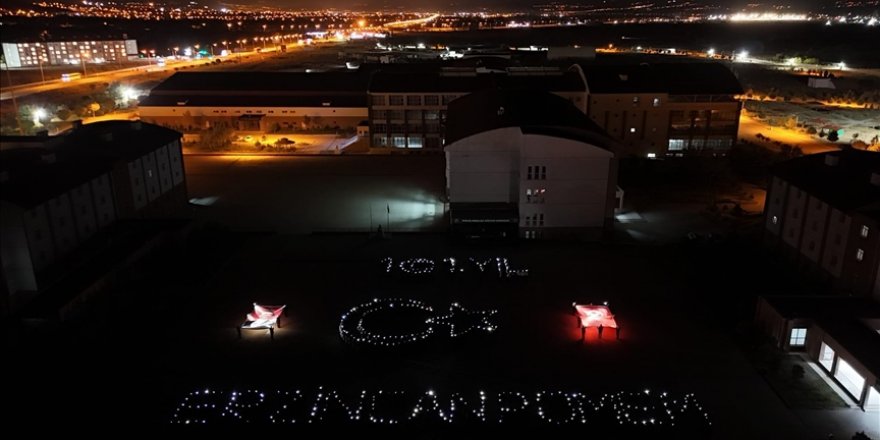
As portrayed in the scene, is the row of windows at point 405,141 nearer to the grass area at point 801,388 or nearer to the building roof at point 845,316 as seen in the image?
the building roof at point 845,316

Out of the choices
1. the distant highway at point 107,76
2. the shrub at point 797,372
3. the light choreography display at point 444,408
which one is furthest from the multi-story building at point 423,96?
the light choreography display at point 444,408

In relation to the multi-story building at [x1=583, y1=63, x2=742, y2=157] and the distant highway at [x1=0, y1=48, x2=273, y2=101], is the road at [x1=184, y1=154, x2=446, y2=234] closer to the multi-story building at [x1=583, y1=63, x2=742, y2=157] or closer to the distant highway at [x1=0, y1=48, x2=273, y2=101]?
the multi-story building at [x1=583, y1=63, x2=742, y2=157]

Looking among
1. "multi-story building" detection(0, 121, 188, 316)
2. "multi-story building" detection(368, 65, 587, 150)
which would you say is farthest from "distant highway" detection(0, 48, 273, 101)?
"multi-story building" detection(368, 65, 587, 150)

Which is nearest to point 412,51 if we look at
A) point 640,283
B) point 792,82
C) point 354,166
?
point 792,82

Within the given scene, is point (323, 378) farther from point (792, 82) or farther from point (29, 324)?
point (792, 82)

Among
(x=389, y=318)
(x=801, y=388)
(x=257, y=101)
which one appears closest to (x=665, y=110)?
(x=801, y=388)

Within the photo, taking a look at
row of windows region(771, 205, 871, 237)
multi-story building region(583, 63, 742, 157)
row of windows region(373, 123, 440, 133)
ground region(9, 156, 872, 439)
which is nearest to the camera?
ground region(9, 156, 872, 439)

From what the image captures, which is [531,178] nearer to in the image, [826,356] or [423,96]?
[826,356]
